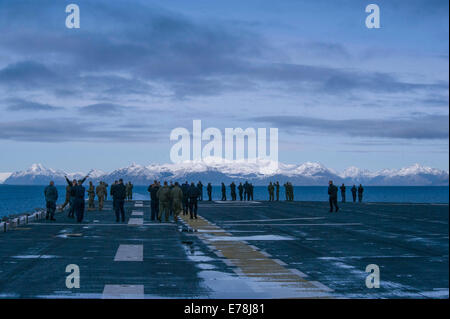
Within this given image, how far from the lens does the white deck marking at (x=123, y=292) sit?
953 centimetres

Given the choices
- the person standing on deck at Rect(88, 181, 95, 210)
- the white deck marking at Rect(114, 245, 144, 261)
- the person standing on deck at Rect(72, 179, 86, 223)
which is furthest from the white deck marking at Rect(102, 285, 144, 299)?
the person standing on deck at Rect(88, 181, 95, 210)

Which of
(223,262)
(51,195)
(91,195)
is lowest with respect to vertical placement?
(223,262)

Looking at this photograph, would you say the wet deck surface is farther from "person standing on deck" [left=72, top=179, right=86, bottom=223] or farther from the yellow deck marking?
"person standing on deck" [left=72, top=179, right=86, bottom=223]

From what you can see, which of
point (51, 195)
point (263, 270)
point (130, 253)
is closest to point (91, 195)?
point (51, 195)

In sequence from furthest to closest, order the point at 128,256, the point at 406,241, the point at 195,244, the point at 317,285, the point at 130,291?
1. the point at 406,241
2. the point at 195,244
3. the point at 128,256
4. the point at 317,285
5. the point at 130,291

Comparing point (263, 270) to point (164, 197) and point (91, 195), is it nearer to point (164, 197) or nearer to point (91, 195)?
point (164, 197)

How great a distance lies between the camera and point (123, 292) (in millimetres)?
9898

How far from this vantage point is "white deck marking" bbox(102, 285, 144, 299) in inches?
375

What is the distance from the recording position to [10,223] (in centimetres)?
2448

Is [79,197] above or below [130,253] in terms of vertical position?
above

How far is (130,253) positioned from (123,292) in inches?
229

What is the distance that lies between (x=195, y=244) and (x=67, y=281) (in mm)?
7349

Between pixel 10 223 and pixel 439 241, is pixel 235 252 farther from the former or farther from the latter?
A: pixel 10 223
